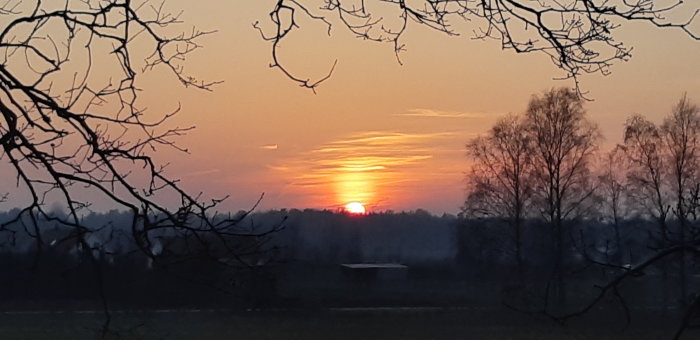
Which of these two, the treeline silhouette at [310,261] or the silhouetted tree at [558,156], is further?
the silhouetted tree at [558,156]

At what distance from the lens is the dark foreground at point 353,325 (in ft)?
84.7

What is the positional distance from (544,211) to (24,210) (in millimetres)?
31601

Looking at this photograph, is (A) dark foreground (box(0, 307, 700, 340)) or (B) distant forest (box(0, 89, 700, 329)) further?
(A) dark foreground (box(0, 307, 700, 340))

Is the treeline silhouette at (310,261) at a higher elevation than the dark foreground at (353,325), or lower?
higher

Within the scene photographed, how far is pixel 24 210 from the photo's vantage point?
3.48 meters

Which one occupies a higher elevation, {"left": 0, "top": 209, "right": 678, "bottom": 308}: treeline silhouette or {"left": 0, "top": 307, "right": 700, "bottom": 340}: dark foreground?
{"left": 0, "top": 209, "right": 678, "bottom": 308}: treeline silhouette

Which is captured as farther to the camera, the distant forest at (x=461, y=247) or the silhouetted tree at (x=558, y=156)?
the silhouetted tree at (x=558, y=156)

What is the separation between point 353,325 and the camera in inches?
1145

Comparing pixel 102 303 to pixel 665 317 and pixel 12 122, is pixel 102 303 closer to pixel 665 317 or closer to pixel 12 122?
pixel 12 122

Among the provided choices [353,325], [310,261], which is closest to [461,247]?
[310,261]

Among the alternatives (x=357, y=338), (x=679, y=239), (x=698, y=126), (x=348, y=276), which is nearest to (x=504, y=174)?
(x=698, y=126)

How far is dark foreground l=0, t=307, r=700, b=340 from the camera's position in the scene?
2581cm

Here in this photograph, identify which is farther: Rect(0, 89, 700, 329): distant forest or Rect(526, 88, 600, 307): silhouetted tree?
Rect(526, 88, 600, 307): silhouetted tree

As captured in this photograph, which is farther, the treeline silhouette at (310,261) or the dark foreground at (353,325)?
the dark foreground at (353,325)
